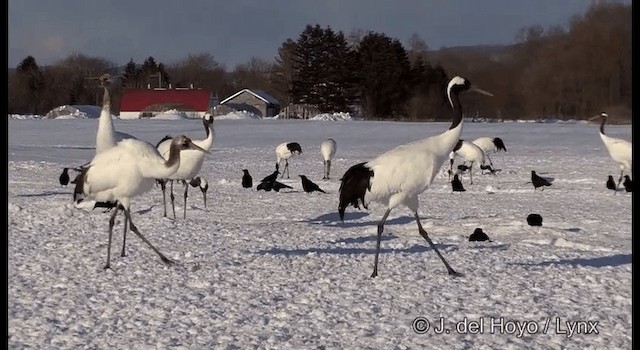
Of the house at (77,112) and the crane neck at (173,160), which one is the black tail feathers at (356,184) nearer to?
the crane neck at (173,160)

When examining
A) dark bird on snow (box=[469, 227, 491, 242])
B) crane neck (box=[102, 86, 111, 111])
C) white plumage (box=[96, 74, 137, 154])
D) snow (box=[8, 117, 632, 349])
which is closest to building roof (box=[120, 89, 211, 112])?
snow (box=[8, 117, 632, 349])

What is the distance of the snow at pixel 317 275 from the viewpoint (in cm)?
398

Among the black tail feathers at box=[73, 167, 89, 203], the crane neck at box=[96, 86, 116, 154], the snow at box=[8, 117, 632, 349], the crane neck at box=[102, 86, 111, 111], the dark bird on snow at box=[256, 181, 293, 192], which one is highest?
the crane neck at box=[102, 86, 111, 111]

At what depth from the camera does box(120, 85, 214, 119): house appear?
34906 mm

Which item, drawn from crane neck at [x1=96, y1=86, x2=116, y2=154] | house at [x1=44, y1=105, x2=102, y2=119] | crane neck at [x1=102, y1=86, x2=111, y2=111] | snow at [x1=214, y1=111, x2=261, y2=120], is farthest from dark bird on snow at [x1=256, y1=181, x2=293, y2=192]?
snow at [x1=214, y1=111, x2=261, y2=120]

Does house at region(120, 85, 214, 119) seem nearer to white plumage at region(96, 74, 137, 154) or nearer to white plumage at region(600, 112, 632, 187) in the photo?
white plumage at region(96, 74, 137, 154)

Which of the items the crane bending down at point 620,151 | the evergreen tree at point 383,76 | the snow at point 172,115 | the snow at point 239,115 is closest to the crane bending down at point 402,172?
the crane bending down at point 620,151

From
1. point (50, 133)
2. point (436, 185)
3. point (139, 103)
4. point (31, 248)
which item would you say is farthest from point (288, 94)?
point (31, 248)

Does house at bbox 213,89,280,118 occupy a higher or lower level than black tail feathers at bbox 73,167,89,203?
higher

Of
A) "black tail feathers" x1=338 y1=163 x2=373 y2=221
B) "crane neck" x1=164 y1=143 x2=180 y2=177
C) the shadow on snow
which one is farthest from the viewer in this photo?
the shadow on snow

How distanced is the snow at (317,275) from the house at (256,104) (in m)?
27.6

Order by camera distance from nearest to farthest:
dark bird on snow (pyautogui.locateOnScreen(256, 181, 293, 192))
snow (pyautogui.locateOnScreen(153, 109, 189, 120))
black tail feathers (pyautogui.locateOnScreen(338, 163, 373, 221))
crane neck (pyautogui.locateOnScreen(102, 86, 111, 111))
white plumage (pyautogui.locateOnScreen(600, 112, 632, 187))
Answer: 1. white plumage (pyautogui.locateOnScreen(600, 112, 632, 187))
2. black tail feathers (pyautogui.locateOnScreen(338, 163, 373, 221))
3. crane neck (pyautogui.locateOnScreen(102, 86, 111, 111))
4. dark bird on snow (pyautogui.locateOnScreen(256, 181, 293, 192))
5. snow (pyautogui.locateOnScreen(153, 109, 189, 120))

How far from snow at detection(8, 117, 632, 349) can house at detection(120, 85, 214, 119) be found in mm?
23749

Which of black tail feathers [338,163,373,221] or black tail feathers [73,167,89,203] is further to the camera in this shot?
black tail feathers [73,167,89,203]
